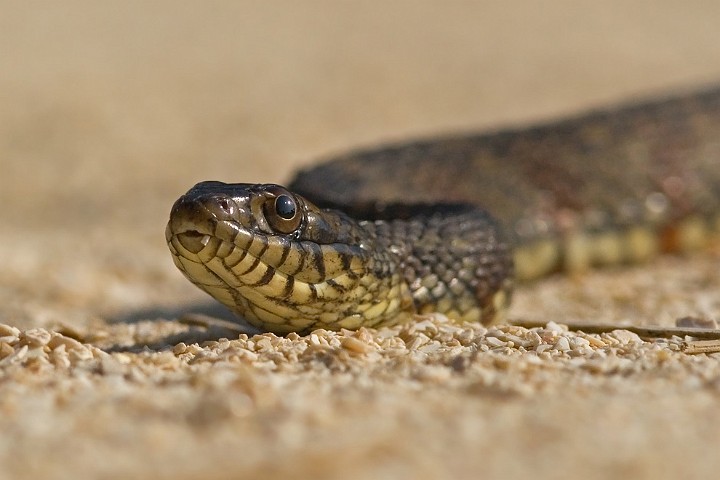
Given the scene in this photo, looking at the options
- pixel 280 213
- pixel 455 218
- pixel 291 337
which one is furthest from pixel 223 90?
pixel 291 337

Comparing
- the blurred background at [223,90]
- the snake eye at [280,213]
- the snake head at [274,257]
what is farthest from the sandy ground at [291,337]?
the snake eye at [280,213]

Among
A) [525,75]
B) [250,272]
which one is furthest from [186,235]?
[525,75]

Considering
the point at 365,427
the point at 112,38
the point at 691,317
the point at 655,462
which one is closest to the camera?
the point at 655,462

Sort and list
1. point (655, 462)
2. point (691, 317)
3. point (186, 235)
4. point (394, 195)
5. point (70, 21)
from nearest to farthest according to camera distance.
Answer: point (655, 462) < point (186, 235) < point (691, 317) < point (394, 195) < point (70, 21)

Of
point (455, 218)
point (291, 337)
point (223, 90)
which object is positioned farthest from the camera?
point (223, 90)

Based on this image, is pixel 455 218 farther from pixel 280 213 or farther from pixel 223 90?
pixel 223 90

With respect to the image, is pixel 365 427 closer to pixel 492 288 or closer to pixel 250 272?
pixel 250 272
